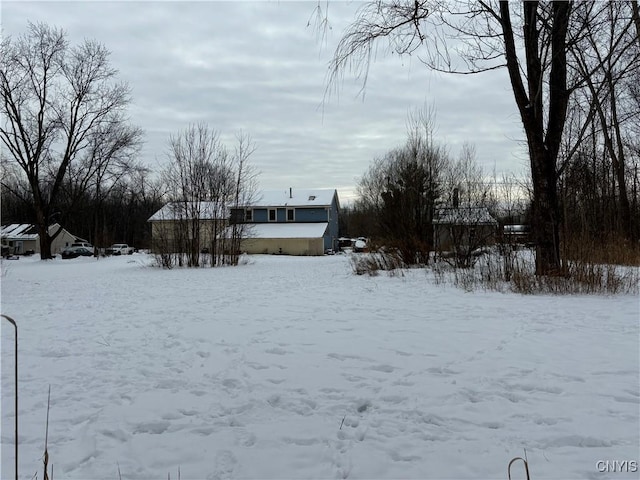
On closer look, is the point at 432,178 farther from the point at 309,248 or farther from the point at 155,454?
the point at 309,248

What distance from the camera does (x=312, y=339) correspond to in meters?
5.82

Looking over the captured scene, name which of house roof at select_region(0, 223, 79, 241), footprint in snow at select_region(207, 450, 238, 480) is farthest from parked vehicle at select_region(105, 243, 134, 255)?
footprint in snow at select_region(207, 450, 238, 480)

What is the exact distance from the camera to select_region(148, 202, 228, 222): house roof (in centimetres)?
2322

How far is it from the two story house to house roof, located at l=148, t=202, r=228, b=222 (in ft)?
56.3

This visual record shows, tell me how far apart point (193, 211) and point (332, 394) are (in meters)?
20.9

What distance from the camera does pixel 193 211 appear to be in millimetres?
23250

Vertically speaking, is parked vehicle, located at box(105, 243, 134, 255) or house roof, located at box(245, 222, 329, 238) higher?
house roof, located at box(245, 222, 329, 238)

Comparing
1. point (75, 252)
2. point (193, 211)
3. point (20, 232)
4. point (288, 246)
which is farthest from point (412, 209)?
point (20, 232)

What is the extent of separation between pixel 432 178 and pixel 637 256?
27.4ft

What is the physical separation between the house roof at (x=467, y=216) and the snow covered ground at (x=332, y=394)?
26.4ft

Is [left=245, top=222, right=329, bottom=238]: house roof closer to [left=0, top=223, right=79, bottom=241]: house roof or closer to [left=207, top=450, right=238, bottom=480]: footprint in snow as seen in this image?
[left=0, top=223, right=79, bottom=241]: house roof

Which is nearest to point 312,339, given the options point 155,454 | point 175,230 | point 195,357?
point 195,357

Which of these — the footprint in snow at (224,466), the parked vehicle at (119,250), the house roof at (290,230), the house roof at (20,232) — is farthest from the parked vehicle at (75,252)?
the footprint in snow at (224,466)

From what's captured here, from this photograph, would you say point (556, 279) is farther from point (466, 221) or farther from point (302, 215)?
point (302, 215)
